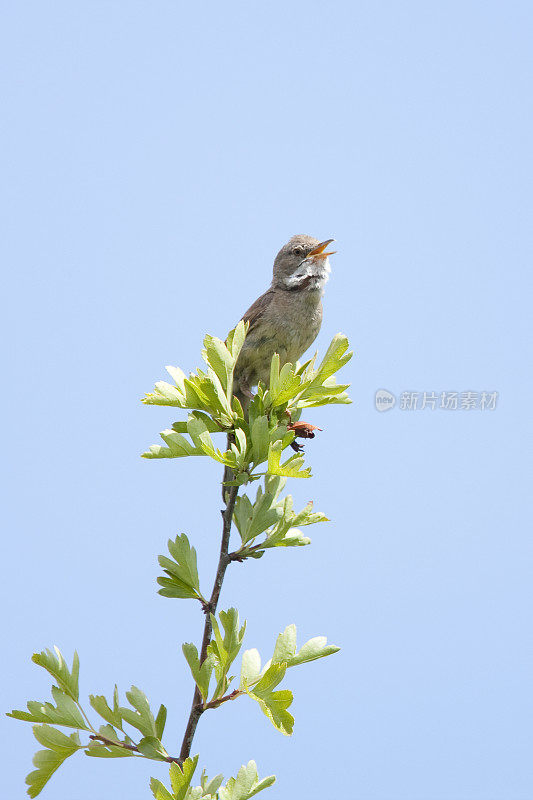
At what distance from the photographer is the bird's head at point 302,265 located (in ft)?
16.7

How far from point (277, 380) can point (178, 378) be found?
16.7 inches

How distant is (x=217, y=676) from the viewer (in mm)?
3080

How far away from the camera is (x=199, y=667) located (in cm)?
306

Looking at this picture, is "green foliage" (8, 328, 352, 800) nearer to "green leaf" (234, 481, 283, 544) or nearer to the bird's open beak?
"green leaf" (234, 481, 283, 544)

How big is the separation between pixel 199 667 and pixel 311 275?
111 inches

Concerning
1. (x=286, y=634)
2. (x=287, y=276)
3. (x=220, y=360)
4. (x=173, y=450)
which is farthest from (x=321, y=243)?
(x=286, y=634)

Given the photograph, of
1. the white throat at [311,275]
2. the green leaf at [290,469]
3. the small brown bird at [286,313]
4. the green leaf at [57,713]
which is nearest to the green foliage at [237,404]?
the green leaf at [290,469]

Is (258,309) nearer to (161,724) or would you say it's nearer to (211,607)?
(211,607)

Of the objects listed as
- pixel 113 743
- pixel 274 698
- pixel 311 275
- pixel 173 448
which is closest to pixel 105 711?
pixel 113 743

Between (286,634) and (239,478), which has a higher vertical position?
(239,478)

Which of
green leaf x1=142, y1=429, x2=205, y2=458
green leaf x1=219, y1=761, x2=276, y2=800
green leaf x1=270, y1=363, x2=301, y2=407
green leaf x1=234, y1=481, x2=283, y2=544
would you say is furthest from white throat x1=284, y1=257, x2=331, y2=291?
green leaf x1=219, y1=761, x2=276, y2=800

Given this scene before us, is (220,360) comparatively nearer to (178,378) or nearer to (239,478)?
(178,378)

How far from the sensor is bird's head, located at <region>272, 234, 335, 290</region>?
5086mm

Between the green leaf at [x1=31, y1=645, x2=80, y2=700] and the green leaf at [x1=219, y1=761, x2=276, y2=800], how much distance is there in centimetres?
A: 76
